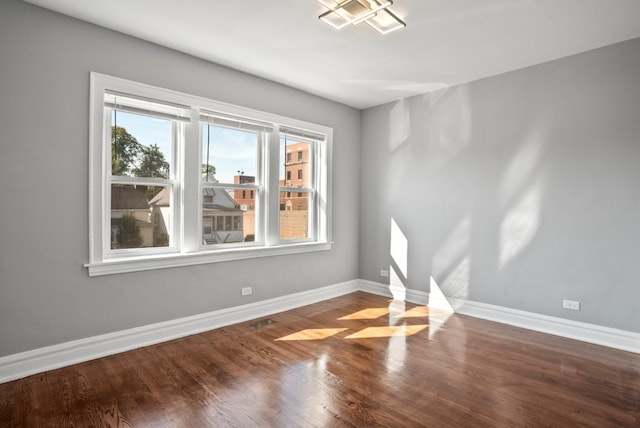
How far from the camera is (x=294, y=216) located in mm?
4656

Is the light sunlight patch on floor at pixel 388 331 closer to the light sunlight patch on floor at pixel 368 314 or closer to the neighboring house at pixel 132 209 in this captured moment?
the light sunlight patch on floor at pixel 368 314

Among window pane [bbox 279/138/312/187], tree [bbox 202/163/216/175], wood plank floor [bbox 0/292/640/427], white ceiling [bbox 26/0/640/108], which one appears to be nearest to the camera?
wood plank floor [bbox 0/292/640/427]

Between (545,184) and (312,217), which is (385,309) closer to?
(312,217)

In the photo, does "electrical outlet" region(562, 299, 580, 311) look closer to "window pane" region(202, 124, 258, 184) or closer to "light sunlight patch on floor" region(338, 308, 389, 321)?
"light sunlight patch on floor" region(338, 308, 389, 321)

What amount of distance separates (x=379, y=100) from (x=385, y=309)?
9.32ft

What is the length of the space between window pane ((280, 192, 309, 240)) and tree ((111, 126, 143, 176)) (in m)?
1.81

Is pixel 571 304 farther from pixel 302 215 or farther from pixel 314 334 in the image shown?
pixel 302 215

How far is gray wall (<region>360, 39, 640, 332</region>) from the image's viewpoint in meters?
3.17

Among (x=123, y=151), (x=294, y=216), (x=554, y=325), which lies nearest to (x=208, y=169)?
(x=123, y=151)

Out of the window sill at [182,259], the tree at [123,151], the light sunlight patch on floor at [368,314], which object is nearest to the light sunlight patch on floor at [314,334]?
the light sunlight patch on floor at [368,314]

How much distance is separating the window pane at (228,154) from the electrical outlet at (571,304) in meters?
3.57

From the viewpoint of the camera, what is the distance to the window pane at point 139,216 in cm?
309

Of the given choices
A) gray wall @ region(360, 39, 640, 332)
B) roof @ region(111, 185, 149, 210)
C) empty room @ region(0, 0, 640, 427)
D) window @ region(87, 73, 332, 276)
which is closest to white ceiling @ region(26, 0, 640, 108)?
empty room @ region(0, 0, 640, 427)

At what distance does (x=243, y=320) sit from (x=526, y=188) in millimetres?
3396
